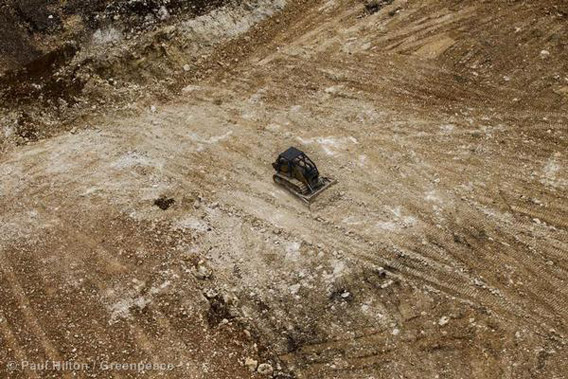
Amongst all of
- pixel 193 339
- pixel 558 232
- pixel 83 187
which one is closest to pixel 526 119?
pixel 558 232

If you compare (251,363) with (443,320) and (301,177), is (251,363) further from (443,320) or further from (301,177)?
(301,177)

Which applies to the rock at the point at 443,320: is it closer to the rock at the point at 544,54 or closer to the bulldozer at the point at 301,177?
the bulldozer at the point at 301,177

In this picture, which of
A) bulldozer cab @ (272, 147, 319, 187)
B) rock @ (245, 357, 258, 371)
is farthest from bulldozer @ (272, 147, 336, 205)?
rock @ (245, 357, 258, 371)

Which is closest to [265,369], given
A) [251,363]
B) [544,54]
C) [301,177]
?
[251,363]

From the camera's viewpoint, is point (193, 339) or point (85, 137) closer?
point (193, 339)

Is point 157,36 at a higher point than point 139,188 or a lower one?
higher

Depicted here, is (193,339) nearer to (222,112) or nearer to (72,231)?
(72,231)

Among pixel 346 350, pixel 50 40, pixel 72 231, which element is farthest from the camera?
pixel 50 40
